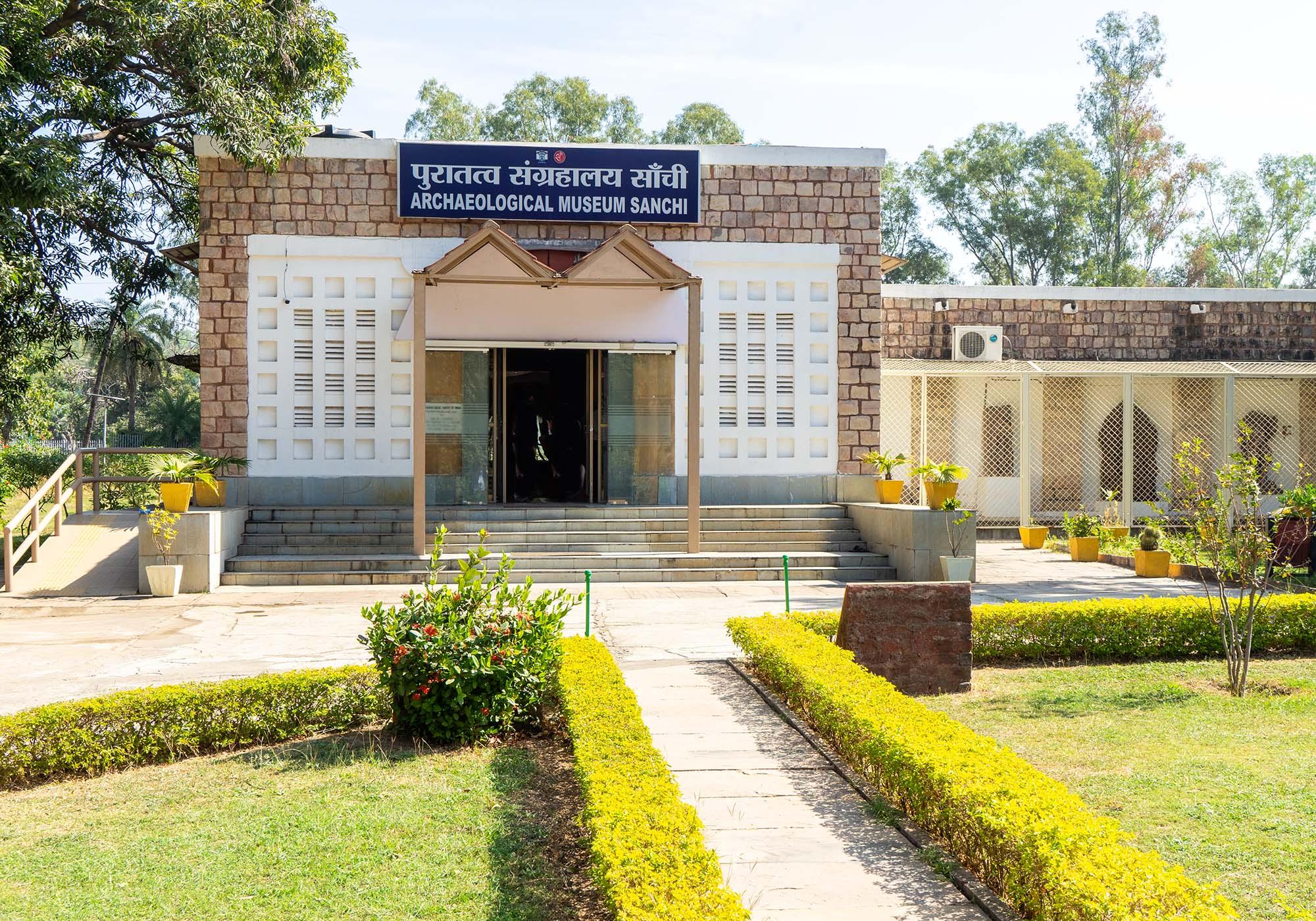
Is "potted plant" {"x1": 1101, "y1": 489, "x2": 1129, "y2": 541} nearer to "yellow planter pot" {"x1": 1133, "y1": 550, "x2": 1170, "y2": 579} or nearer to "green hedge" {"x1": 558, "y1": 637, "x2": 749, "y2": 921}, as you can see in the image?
"yellow planter pot" {"x1": 1133, "y1": 550, "x2": 1170, "y2": 579}

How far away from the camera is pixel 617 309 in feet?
52.7

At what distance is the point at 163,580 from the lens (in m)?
12.5

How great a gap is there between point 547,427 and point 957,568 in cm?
697

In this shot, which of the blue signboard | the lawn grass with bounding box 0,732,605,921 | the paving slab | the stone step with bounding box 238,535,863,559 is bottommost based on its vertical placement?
the lawn grass with bounding box 0,732,605,921

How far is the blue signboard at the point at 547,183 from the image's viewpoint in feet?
50.6

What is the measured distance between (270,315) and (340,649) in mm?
7839

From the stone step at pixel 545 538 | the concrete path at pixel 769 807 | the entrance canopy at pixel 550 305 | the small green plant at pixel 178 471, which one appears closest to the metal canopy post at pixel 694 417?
the entrance canopy at pixel 550 305

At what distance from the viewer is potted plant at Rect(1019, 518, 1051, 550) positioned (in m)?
17.8

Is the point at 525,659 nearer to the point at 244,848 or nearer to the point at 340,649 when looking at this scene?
the point at 244,848

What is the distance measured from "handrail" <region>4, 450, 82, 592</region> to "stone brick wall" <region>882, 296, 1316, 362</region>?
12355mm

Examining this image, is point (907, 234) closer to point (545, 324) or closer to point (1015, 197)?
point (1015, 197)

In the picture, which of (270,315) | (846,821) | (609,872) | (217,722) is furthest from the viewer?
(270,315)

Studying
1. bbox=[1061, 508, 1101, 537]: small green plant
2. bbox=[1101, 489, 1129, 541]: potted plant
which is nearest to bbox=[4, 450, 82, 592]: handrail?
bbox=[1061, 508, 1101, 537]: small green plant

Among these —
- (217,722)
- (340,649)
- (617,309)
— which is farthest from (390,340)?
(217,722)
